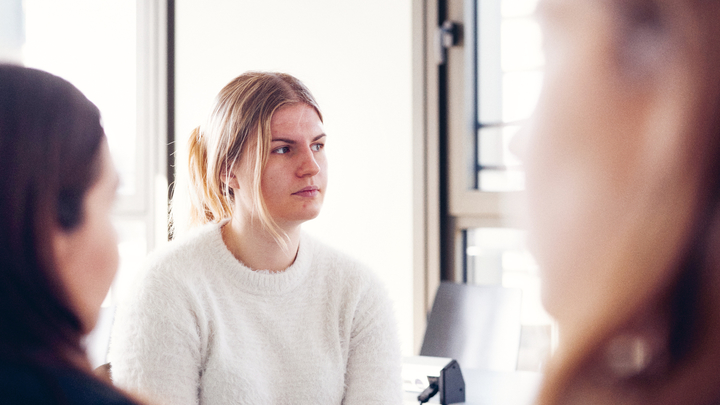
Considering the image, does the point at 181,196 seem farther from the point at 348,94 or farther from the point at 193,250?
the point at 348,94

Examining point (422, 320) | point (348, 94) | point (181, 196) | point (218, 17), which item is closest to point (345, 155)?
point (348, 94)

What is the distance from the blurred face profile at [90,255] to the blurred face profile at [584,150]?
505 mm

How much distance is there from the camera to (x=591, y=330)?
1.19ft

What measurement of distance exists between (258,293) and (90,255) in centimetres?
80

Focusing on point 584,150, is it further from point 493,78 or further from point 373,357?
point 493,78

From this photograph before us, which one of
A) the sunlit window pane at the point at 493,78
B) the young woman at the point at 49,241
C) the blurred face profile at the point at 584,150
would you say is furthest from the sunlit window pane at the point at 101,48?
the blurred face profile at the point at 584,150

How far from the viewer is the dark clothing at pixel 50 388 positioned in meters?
0.60

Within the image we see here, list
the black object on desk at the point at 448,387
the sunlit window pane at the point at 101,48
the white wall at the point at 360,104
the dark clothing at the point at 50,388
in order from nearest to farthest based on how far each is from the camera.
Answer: the dark clothing at the point at 50,388, the black object on desk at the point at 448,387, the white wall at the point at 360,104, the sunlit window pane at the point at 101,48

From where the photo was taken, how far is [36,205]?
0.65m

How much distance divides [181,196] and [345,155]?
1.31 meters

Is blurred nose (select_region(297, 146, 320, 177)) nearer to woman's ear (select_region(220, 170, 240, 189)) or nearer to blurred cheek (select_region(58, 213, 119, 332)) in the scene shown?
woman's ear (select_region(220, 170, 240, 189))

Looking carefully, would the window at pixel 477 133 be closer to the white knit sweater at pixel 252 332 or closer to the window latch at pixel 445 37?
the window latch at pixel 445 37

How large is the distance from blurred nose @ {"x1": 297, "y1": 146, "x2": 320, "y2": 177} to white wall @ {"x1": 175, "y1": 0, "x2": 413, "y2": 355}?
3.82 ft

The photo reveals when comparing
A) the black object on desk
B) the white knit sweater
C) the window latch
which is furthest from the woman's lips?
the window latch
